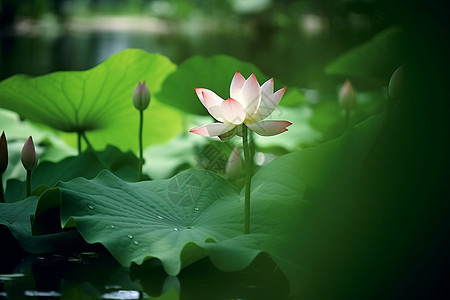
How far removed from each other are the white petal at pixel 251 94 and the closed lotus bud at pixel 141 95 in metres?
0.34

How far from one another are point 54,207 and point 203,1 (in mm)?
10028

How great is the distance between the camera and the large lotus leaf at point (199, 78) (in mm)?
1228

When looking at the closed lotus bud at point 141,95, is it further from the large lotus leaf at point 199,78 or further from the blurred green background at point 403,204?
the blurred green background at point 403,204

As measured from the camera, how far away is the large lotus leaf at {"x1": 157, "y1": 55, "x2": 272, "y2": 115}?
123cm

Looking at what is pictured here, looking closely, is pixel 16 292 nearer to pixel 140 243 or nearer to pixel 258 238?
pixel 140 243

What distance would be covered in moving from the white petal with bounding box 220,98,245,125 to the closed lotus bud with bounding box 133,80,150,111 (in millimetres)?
341

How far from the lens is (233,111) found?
0.61m

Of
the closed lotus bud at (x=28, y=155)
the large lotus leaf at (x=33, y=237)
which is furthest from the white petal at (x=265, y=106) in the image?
the closed lotus bud at (x=28, y=155)

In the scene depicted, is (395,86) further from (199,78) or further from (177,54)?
(177,54)

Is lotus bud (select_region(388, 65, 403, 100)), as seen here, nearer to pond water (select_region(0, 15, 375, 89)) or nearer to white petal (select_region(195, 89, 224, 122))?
white petal (select_region(195, 89, 224, 122))

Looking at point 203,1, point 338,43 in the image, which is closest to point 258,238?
point 338,43

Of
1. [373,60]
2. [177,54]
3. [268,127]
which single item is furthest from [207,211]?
[177,54]

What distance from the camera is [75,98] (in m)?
1.03

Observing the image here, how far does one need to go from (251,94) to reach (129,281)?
0.25 m
